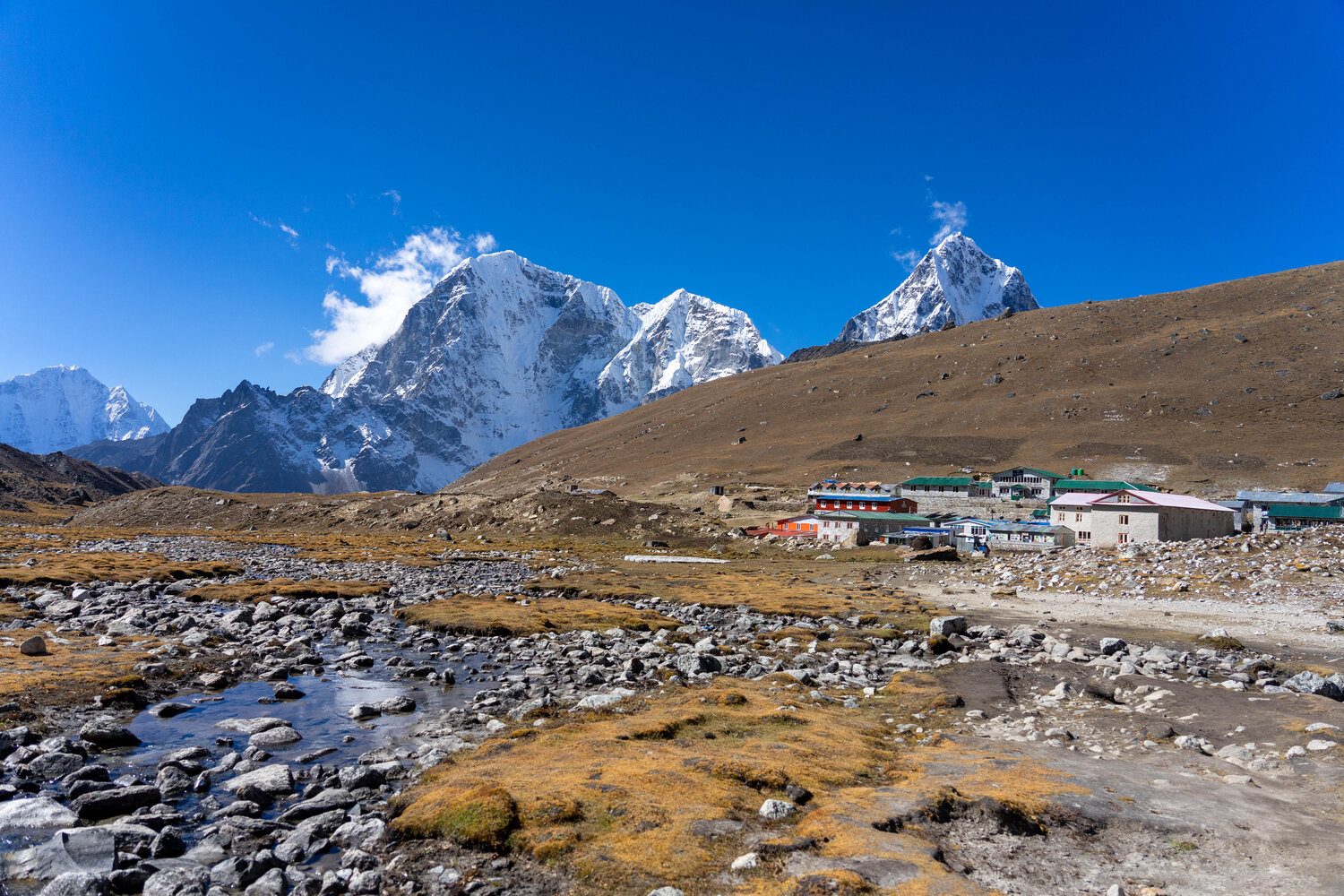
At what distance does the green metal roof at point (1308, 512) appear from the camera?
83.7 m

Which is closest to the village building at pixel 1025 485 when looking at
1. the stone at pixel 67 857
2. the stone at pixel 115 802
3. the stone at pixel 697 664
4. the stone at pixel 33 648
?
the stone at pixel 697 664

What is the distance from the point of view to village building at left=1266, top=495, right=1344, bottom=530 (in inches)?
3258

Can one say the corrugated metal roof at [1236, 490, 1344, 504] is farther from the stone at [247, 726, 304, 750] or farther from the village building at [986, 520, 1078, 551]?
the stone at [247, 726, 304, 750]

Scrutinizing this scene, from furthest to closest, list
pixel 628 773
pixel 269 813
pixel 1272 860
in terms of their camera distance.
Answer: pixel 628 773 < pixel 269 813 < pixel 1272 860

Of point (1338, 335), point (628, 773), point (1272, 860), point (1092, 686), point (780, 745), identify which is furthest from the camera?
point (1338, 335)

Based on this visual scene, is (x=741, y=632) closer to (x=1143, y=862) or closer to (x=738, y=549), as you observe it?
→ (x=1143, y=862)

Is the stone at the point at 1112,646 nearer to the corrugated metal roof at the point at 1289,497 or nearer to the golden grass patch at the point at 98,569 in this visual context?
the golden grass patch at the point at 98,569

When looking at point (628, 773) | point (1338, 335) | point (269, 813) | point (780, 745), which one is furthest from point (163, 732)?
point (1338, 335)

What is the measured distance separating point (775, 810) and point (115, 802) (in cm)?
1101

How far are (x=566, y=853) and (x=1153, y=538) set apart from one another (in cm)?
7292

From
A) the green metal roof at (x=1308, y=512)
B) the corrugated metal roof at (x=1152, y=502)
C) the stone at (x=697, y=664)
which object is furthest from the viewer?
the green metal roof at (x=1308, y=512)

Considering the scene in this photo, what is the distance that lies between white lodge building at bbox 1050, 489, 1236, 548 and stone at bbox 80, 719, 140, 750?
69522 mm

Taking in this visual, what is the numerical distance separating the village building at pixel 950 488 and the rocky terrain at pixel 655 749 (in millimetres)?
89745

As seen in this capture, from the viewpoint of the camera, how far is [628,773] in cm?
1299
